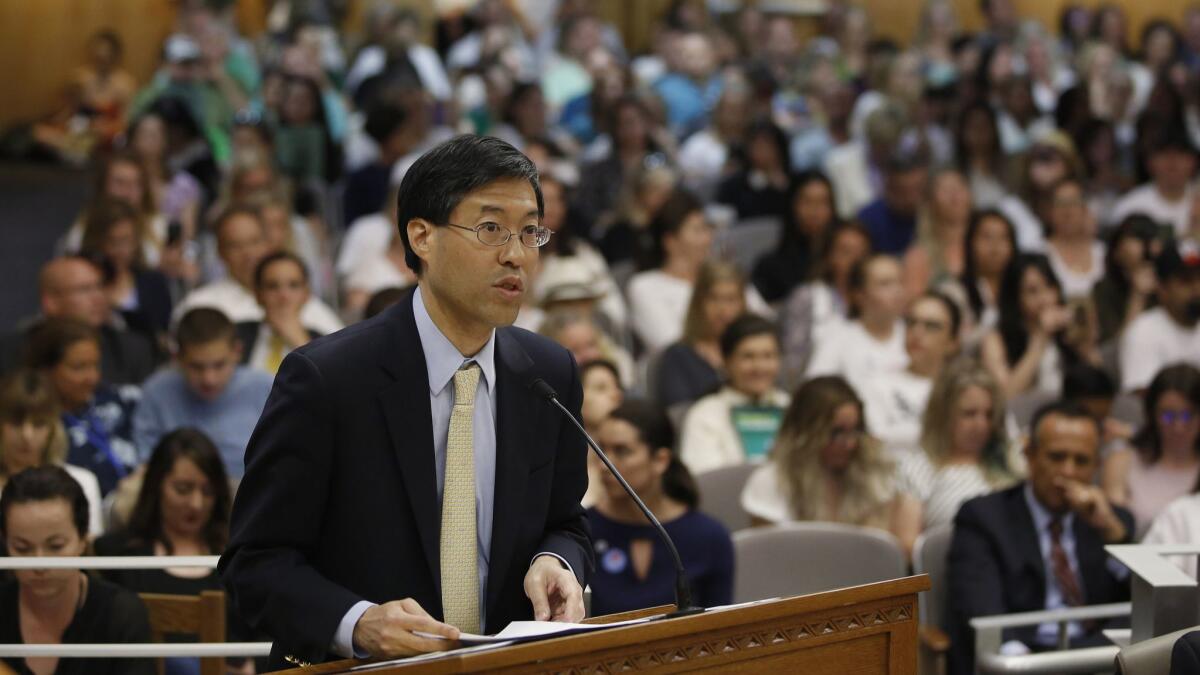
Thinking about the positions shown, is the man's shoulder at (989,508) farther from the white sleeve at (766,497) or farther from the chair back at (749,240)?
the chair back at (749,240)

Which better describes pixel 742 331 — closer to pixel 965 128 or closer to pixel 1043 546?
pixel 1043 546

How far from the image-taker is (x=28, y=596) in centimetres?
293

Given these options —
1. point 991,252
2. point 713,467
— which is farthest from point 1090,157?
point 713,467

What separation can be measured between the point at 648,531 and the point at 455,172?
1983mm

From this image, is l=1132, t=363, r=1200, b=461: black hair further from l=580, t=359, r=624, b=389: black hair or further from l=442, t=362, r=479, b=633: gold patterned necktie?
l=442, t=362, r=479, b=633: gold patterned necktie

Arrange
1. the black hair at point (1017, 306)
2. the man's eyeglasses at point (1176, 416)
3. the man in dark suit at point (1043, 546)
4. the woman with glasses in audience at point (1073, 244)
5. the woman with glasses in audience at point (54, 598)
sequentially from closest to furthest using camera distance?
the woman with glasses in audience at point (54, 598), the man in dark suit at point (1043, 546), the man's eyeglasses at point (1176, 416), the black hair at point (1017, 306), the woman with glasses in audience at point (1073, 244)

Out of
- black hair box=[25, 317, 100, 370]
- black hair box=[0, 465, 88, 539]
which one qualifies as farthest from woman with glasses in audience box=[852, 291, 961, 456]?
black hair box=[0, 465, 88, 539]

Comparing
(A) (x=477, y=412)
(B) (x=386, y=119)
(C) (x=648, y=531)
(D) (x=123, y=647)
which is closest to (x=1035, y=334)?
(C) (x=648, y=531)

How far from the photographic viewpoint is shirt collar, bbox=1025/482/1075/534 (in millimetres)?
3857

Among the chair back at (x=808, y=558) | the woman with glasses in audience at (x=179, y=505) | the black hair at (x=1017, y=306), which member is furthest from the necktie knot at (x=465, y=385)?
the black hair at (x=1017, y=306)

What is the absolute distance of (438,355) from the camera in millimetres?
1943

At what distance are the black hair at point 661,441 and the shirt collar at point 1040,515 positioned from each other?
32.3 inches

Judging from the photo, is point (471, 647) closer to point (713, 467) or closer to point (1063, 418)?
point (1063, 418)

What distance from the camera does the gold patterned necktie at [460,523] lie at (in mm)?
1917
